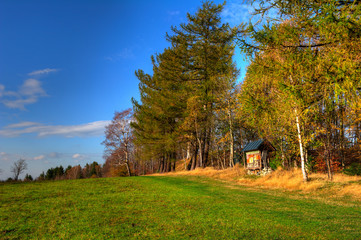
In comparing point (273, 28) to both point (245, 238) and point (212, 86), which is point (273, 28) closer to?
point (245, 238)

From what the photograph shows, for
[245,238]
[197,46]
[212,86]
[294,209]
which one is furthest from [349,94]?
[197,46]

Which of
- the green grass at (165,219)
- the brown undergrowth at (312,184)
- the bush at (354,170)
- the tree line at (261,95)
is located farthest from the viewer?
the bush at (354,170)

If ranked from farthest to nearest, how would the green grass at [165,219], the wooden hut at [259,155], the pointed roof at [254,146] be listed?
the pointed roof at [254,146], the wooden hut at [259,155], the green grass at [165,219]

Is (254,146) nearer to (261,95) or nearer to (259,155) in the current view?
(259,155)

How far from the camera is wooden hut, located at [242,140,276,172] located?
17703 millimetres

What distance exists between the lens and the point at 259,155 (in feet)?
58.1

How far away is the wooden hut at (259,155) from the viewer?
17.7 m

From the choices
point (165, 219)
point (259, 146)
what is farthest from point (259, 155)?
point (165, 219)

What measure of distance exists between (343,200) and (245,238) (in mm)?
7000

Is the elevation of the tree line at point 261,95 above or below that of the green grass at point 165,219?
above

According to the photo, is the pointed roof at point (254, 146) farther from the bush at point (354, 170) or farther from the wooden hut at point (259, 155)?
the bush at point (354, 170)

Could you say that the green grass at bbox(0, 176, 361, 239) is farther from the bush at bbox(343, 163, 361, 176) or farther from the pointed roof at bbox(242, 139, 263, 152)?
the pointed roof at bbox(242, 139, 263, 152)

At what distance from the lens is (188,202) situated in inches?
289

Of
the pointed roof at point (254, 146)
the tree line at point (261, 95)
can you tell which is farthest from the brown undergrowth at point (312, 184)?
the pointed roof at point (254, 146)
